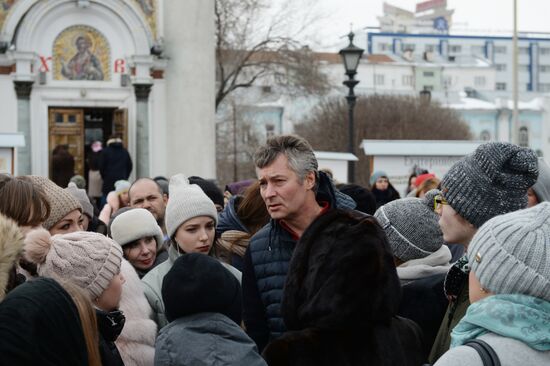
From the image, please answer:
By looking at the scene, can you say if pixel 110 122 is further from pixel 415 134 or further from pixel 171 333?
pixel 415 134

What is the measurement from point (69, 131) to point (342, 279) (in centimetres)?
1821

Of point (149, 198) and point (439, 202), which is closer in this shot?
point (439, 202)

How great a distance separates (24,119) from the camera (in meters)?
20.0

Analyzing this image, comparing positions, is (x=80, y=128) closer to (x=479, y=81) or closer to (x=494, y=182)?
(x=494, y=182)

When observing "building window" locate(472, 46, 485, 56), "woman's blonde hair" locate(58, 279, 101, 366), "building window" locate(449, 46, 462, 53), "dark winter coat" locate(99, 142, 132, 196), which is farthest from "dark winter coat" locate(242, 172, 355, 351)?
"building window" locate(472, 46, 485, 56)

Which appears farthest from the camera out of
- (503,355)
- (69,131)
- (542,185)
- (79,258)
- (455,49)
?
(455,49)

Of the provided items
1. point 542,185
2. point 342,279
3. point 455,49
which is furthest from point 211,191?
point 455,49

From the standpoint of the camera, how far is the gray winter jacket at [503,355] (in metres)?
2.66

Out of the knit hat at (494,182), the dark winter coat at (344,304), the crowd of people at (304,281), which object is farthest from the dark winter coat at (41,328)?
the knit hat at (494,182)

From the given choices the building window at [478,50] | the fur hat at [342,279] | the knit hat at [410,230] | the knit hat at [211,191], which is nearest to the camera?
the fur hat at [342,279]

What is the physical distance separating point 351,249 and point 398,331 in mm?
400

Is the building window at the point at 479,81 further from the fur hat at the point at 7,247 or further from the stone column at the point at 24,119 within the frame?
the fur hat at the point at 7,247

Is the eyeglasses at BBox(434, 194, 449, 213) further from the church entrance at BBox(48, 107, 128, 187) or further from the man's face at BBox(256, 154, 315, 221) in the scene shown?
the church entrance at BBox(48, 107, 128, 187)

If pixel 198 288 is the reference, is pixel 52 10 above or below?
above
